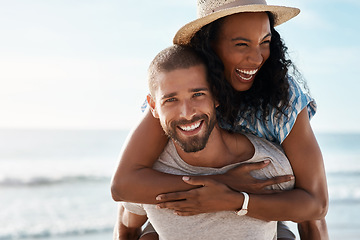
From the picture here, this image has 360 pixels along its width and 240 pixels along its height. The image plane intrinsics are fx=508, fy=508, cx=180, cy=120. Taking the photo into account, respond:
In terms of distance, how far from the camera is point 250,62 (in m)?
2.83

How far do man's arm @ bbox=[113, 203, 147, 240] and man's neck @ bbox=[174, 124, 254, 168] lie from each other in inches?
25.6

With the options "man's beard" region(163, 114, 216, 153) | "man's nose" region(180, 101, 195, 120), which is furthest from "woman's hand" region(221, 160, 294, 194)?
"man's nose" region(180, 101, 195, 120)

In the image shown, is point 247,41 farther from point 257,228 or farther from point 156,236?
point 156,236

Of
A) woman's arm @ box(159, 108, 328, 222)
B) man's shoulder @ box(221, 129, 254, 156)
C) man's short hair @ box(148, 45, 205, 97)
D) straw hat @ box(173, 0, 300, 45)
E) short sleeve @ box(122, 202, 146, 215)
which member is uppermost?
straw hat @ box(173, 0, 300, 45)

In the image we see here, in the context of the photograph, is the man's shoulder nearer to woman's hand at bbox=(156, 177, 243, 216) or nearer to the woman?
the woman

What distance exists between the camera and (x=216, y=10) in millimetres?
2877

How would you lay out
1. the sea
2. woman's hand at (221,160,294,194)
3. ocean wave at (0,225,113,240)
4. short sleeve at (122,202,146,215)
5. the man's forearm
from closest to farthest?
woman's hand at (221,160,294,194)
short sleeve at (122,202,146,215)
the man's forearm
ocean wave at (0,225,113,240)
the sea

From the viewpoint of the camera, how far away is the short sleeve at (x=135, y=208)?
304cm

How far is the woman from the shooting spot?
109 inches

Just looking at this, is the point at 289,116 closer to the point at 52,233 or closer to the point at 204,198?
the point at 204,198

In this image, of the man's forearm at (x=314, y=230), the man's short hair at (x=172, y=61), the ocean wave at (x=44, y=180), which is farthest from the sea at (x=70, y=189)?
the man's short hair at (x=172, y=61)

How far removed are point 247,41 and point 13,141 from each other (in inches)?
907

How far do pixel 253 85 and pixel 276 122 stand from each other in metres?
0.31

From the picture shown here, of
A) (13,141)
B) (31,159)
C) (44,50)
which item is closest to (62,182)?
(31,159)
